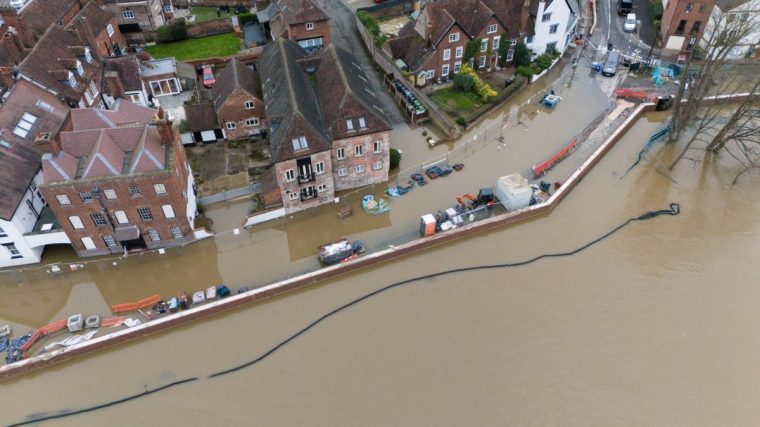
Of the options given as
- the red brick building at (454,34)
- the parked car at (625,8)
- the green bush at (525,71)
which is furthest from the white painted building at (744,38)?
the red brick building at (454,34)

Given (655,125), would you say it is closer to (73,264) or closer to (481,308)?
(481,308)

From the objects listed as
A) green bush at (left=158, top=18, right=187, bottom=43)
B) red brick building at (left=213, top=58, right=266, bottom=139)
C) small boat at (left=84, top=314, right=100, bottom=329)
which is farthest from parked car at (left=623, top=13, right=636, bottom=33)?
small boat at (left=84, top=314, right=100, bottom=329)

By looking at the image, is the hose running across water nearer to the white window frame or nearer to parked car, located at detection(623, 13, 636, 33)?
the white window frame

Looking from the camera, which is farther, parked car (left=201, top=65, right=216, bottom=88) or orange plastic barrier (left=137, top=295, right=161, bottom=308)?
parked car (left=201, top=65, right=216, bottom=88)

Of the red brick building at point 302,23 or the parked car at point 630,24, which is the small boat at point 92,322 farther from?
the parked car at point 630,24

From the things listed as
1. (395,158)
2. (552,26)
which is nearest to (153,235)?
(395,158)

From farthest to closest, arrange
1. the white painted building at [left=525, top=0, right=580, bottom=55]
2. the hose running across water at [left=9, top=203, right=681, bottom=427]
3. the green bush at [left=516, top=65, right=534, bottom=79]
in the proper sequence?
the green bush at [left=516, top=65, right=534, bottom=79] → the white painted building at [left=525, top=0, right=580, bottom=55] → the hose running across water at [left=9, top=203, right=681, bottom=427]
